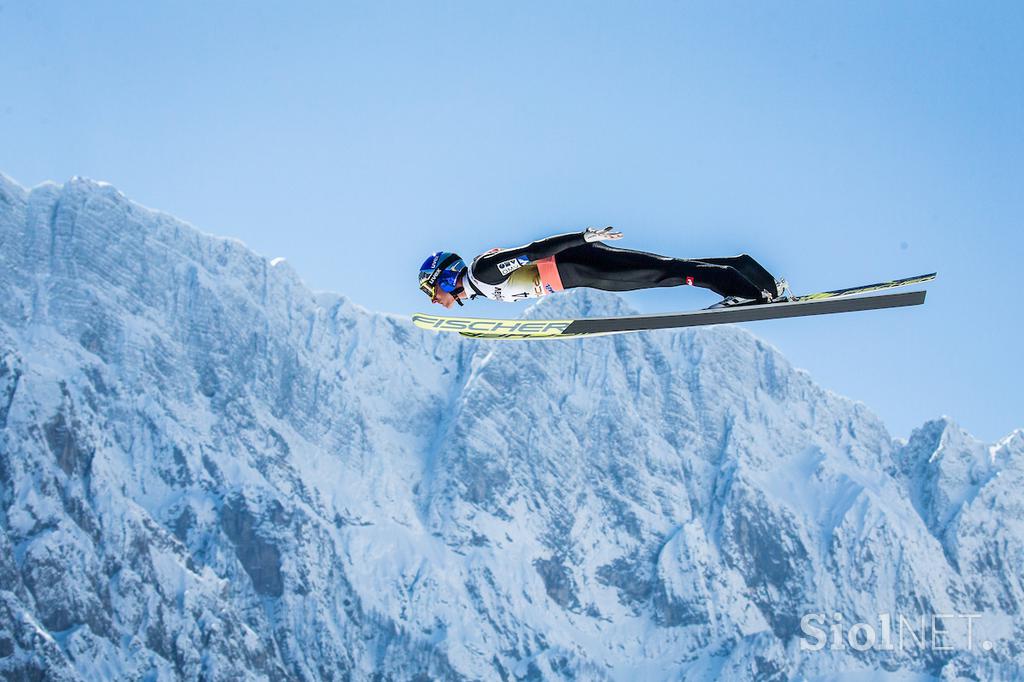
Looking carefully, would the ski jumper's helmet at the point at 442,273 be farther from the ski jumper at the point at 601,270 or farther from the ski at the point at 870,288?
the ski at the point at 870,288

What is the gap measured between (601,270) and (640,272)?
495 mm

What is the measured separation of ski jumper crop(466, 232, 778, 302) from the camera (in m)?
15.6

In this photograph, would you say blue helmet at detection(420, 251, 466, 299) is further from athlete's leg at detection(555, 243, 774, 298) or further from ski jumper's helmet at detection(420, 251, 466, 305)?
athlete's leg at detection(555, 243, 774, 298)

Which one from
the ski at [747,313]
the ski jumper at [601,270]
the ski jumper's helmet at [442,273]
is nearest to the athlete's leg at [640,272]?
the ski jumper at [601,270]

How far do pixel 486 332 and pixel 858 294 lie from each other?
16.8ft

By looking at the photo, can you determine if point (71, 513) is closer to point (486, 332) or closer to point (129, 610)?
point (129, 610)

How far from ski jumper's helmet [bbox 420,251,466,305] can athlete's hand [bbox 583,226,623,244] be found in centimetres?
316

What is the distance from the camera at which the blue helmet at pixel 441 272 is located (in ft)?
58.0

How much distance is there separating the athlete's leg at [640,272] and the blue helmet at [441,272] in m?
1.87

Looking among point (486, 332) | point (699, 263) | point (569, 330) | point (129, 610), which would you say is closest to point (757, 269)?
point (699, 263)

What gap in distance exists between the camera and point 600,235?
48.0ft

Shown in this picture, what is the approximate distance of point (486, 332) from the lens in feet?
60.1

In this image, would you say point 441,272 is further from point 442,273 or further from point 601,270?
point 601,270

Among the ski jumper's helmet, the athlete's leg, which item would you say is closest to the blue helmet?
the ski jumper's helmet
